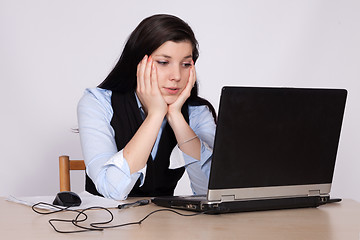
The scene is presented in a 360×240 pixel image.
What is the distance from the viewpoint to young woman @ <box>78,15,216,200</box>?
5.86 feet

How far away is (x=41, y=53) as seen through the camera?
3.07m

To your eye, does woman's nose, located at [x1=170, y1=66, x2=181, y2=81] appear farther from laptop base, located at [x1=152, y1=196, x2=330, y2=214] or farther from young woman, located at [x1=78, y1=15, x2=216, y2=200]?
laptop base, located at [x1=152, y1=196, x2=330, y2=214]

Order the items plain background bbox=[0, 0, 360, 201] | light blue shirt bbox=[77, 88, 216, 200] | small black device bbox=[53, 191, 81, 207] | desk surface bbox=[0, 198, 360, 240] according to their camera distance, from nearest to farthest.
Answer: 1. desk surface bbox=[0, 198, 360, 240]
2. small black device bbox=[53, 191, 81, 207]
3. light blue shirt bbox=[77, 88, 216, 200]
4. plain background bbox=[0, 0, 360, 201]

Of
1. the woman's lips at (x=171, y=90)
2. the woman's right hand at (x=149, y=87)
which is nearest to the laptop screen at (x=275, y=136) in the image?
the woman's right hand at (x=149, y=87)

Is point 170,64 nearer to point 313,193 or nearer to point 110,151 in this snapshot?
point 110,151

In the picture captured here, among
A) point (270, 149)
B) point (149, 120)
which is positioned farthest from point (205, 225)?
point (149, 120)

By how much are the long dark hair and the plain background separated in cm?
96

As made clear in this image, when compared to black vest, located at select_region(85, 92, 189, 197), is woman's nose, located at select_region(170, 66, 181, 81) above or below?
above

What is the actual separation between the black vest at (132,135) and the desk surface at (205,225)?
55 centimetres

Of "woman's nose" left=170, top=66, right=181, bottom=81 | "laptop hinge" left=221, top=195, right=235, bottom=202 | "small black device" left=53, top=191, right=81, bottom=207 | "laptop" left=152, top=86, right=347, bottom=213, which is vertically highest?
"woman's nose" left=170, top=66, right=181, bottom=81

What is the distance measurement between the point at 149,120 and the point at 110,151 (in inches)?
6.8

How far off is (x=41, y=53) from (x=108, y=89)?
1031mm

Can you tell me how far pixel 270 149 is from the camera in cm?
148

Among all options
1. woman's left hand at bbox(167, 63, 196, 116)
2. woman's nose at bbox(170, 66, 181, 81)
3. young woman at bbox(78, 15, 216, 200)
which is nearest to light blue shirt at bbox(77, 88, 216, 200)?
young woman at bbox(78, 15, 216, 200)
